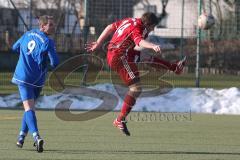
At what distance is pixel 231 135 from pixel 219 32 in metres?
10.7

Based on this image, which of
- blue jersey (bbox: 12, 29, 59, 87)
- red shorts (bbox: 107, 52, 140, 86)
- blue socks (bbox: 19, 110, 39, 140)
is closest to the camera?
blue socks (bbox: 19, 110, 39, 140)

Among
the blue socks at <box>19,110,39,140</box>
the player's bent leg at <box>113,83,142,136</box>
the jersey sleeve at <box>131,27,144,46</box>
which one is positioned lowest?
the player's bent leg at <box>113,83,142,136</box>

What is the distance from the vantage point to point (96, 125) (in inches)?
535

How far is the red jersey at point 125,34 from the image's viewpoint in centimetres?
1167

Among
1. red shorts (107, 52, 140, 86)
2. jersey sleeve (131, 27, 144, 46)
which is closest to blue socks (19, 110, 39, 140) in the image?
jersey sleeve (131, 27, 144, 46)

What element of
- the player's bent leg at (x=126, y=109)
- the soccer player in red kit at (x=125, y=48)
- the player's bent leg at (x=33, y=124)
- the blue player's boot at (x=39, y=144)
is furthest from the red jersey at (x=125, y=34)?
the blue player's boot at (x=39, y=144)

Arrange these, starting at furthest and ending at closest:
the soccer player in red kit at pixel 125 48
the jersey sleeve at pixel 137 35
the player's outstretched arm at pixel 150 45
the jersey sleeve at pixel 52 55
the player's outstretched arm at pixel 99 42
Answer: the player's outstretched arm at pixel 99 42 < the soccer player in red kit at pixel 125 48 < the jersey sleeve at pixel 137 35 < the player's outstretched arm at pixel 150 45 < the jersey sleeve at pixel 52 55

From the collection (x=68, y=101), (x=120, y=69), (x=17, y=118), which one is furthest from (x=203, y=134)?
(x=68, y=101)

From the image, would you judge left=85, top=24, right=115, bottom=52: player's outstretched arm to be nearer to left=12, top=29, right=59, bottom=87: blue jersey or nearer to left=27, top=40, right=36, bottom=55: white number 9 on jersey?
left=12, top=29, right=59, bottom=87: blue jersey

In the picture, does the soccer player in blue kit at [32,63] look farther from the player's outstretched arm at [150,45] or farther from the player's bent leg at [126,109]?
the player's bent leg at [126,109]

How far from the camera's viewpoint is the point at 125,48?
12227 mm

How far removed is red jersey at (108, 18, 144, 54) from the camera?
11.7 metres

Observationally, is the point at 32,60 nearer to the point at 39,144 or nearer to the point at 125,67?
the point at 39,144

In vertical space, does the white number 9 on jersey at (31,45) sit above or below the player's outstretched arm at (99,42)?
above
